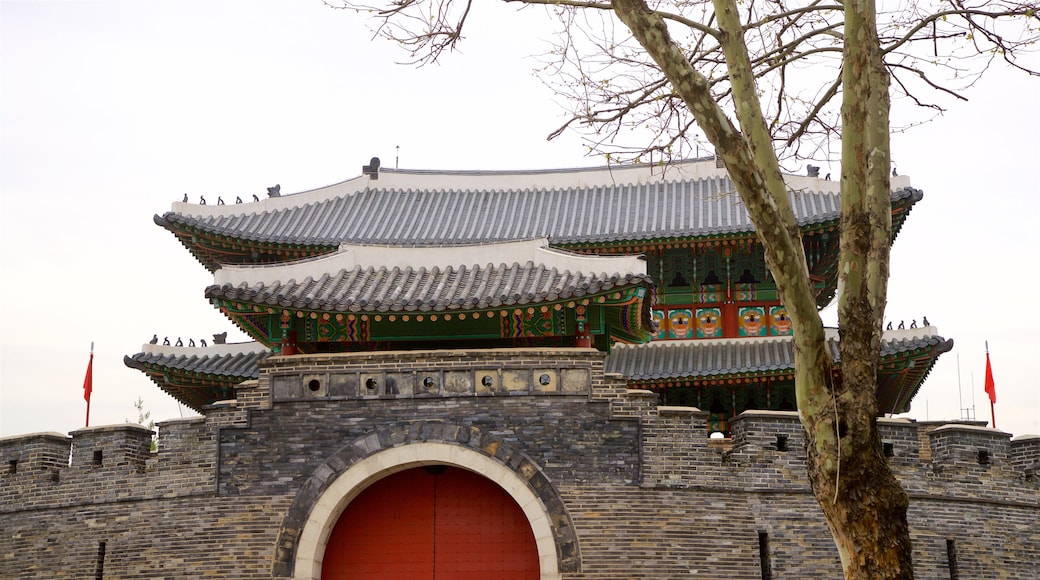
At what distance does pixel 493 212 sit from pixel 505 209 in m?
0.24

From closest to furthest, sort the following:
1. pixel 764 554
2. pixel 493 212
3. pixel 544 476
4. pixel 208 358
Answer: pixel 544 476 → pixel 764 554 → pixel 208 358 → pixel 493 212

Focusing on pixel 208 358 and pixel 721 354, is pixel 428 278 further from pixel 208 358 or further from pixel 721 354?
pixel 208 358

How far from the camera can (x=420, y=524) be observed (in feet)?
41.9

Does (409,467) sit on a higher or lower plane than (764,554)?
higher

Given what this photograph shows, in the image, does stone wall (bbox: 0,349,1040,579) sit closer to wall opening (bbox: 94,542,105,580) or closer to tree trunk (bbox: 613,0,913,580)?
wall opening (bbox: 94,542,105,580)

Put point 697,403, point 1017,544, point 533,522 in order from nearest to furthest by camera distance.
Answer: point 533,522 < point 1017,544 < point 697,403

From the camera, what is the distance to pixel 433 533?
12719mm

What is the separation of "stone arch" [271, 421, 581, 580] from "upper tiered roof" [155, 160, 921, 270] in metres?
5.17

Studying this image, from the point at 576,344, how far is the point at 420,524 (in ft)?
8.87

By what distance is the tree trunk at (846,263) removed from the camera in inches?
296

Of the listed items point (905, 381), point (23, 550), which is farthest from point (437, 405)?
point (905, 381)

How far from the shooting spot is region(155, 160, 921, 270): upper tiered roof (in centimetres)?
1820

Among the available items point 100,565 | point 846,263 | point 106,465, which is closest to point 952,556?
point 846,263

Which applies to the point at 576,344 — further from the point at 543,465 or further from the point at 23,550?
the point at 23,550
